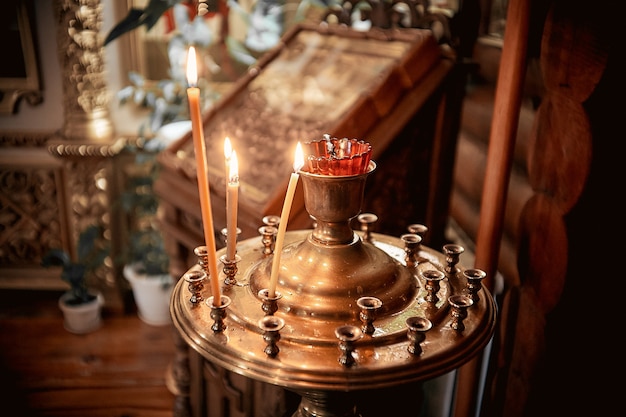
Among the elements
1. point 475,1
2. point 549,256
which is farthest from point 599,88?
point 475,1

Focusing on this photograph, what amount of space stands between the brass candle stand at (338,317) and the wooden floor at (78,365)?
226 cm

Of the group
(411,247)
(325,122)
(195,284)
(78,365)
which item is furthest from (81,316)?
(411,247)

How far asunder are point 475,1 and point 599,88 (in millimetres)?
1320

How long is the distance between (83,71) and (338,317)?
3.24m

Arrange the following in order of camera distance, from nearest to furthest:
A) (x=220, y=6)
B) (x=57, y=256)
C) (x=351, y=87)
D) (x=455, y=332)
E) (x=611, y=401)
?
(x=455, y=332) < (x=611, y=401) < (x=351, y=87) < (x=220, y=6) < (x=57, y=256)

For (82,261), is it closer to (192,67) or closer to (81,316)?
(81,316)

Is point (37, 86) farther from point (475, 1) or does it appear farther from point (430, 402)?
point (430, 402)

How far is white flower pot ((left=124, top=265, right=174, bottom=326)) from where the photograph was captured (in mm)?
4035

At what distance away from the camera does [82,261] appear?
13.4 feet

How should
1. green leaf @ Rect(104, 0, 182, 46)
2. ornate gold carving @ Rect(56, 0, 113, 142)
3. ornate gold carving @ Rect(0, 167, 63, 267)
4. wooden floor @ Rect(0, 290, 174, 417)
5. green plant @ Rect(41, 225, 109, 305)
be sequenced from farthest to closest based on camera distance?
ornate gold carving @ Rect(0, 167, 63, 267) < green plant @ Rect(41, 225, 109, 305) < ornate gold carving @ Rect(56, 0, 113, 142) < wooden floor @ Rect(0, 290, 174, 417) < green leaf @ Rect(104, 0, 182, 46)

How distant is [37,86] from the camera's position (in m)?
4.11

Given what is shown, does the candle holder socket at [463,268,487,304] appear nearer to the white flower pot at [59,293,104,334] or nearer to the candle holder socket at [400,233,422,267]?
the candle holder socket at [400,233,422,267]

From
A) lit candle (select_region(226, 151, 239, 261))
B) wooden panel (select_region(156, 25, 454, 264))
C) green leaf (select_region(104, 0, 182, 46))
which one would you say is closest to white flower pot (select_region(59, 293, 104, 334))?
wooden panel (select_region(156, 25, 454, 264))

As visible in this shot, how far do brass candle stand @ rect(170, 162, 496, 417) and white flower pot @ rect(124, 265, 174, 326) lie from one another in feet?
8.77
